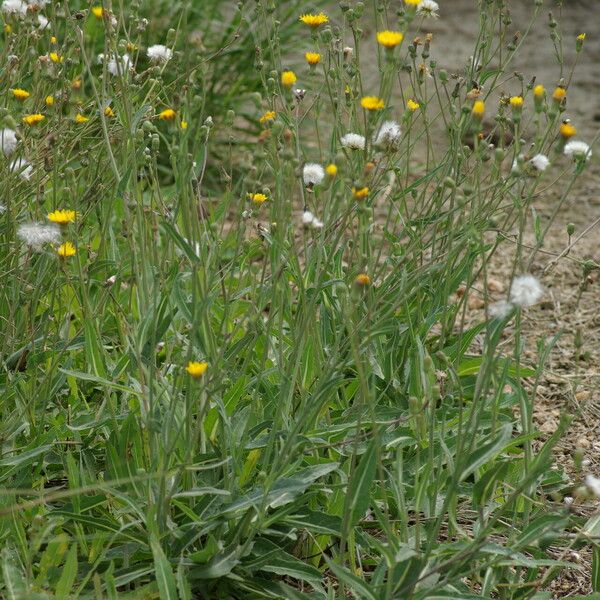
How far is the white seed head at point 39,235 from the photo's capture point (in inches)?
85.6

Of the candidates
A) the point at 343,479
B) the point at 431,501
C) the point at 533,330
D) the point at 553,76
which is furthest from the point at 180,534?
the point at 553,76

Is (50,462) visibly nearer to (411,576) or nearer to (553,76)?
(411,576)

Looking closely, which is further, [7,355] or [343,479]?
[7,355]

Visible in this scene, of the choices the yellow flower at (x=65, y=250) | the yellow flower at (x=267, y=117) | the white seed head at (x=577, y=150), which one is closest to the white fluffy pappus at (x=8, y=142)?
the yellow flower at (x=65, y=250)

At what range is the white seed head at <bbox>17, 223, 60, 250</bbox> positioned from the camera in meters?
2.17

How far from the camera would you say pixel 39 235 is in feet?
7.22

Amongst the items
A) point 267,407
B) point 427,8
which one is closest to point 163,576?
point 267,407

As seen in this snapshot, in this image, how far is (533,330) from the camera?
3.46 meters

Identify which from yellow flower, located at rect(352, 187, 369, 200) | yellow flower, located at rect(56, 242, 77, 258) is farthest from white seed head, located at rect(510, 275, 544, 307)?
yellow flower, located at rect(56, 242, 77, 258)

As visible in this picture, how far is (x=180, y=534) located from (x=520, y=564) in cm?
67

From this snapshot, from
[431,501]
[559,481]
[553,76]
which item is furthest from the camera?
[553,76]

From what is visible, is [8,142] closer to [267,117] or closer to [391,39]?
[267,117]

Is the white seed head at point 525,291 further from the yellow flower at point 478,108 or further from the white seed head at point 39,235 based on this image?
the white seed head at point 39,235

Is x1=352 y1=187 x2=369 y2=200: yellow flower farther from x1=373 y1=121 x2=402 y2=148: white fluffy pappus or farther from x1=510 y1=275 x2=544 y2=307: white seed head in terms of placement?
x1=373 y1=121 x2=402 y2=148: white fluffy pappus
